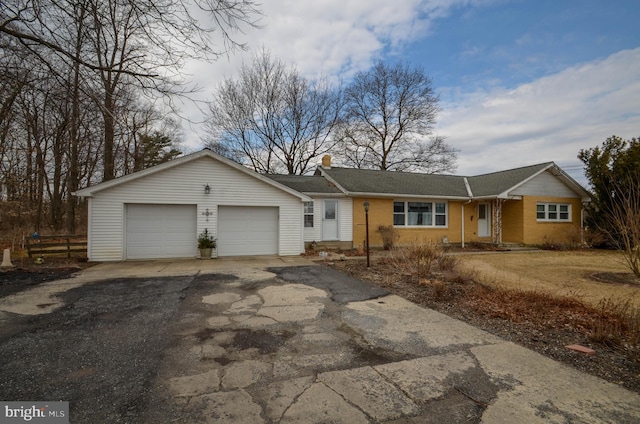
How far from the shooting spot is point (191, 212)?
12031 millimetres

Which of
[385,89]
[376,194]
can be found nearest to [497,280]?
[376,194]

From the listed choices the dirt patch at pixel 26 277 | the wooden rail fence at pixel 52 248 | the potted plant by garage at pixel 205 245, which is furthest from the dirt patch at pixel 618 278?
the wooden rail fence at pixel 52 248

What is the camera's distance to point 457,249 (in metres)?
16.0

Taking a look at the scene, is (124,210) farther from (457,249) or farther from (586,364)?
(457,249)

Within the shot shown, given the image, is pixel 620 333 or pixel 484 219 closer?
pixel 620 333

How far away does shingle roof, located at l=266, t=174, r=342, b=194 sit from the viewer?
48.7 feet

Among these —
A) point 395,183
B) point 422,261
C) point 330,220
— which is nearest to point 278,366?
point 422,261

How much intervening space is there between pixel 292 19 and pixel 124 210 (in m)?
9.36

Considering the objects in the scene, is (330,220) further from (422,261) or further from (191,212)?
(422,261)

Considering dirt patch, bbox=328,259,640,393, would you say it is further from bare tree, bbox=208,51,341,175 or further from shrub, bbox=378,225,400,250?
bare tree, bbox=208,51,341,175

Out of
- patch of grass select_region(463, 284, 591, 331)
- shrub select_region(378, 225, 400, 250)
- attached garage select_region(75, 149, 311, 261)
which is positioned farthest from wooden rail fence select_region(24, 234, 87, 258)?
patch of grass select_region(463, 284, 591, 331)

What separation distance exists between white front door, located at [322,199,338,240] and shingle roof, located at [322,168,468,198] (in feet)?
3.76

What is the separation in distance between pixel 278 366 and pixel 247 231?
9.94 meters

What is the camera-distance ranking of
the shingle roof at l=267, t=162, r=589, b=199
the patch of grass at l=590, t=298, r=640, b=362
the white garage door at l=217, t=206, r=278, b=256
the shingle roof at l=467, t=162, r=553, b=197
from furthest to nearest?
the shingle roof at l=467, t=162, r=553, b=197, the shingle roof at l=267, t=162, r=589, b=199, the white garage door at l=217, t=206, r=278, b=256, the patch of grass at l=590, t=298, r=640, b=362
